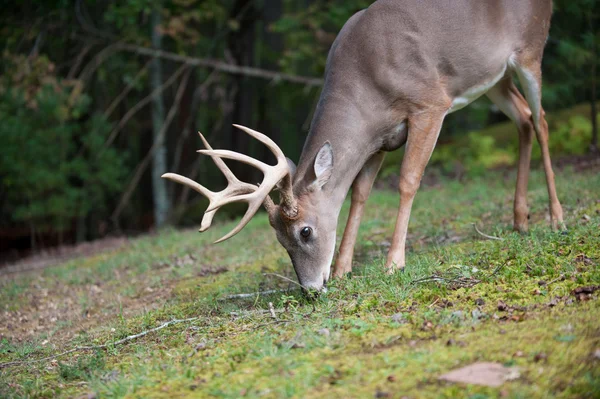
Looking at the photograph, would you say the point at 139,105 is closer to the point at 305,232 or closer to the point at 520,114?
the point at 520,114

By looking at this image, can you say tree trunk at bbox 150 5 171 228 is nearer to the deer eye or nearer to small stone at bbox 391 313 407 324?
the deer eye

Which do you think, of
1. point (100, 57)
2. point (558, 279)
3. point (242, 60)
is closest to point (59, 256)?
point (100, 57)

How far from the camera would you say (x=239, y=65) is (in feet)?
51.3

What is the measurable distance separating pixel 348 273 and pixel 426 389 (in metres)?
2.68

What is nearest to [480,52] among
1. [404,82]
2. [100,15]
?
[404,82]

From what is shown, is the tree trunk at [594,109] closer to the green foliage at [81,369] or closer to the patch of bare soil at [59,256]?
the patch of bare soil at [59,256]

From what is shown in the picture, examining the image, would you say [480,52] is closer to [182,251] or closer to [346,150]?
[346,150]

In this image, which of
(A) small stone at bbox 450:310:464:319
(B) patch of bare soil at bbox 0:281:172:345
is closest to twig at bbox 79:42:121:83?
Result: (B) patch of bare soil at bbox 0:281:172:345

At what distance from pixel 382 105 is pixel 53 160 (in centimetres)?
1194

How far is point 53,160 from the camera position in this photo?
52.9ft

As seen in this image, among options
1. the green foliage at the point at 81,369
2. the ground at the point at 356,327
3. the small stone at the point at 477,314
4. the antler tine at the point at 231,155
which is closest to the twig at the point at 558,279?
the ground at the point at 356,327

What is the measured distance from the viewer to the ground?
11.3 ft

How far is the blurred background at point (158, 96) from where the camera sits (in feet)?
42.5

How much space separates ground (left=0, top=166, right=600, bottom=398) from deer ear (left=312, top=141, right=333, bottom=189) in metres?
0.83
